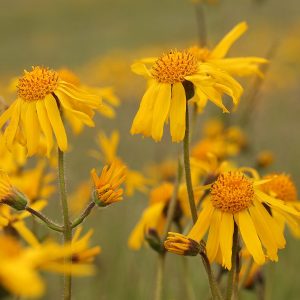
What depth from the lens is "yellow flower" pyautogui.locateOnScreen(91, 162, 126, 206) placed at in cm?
226

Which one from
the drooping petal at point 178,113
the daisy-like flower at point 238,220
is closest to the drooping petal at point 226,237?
the daisy-like flower at point 238,220

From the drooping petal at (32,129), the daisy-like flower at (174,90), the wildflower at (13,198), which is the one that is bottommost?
the wildflower at (13,198)

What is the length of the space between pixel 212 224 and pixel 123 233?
13.0ft

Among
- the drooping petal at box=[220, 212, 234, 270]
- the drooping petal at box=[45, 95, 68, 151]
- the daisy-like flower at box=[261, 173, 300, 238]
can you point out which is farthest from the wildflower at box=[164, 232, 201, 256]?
the daisy-like flower at box=[261, 173, 300, 238]

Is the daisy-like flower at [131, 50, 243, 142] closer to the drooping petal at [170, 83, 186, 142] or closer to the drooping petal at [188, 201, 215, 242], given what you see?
the drooping petal at [170, 83, 186, 142]

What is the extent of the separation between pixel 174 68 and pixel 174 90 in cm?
11

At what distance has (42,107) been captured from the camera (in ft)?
8.17

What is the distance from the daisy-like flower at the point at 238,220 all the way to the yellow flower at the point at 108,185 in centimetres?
27

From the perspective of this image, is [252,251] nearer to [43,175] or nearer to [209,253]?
[209,253]

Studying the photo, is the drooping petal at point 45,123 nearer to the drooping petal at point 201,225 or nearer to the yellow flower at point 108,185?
the yellow flower at point 108,185

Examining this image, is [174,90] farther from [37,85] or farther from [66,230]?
[66,230]

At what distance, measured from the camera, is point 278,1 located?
2012cm

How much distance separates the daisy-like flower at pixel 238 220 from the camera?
223cm

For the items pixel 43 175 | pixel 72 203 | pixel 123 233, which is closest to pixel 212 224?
pixel 43 175
